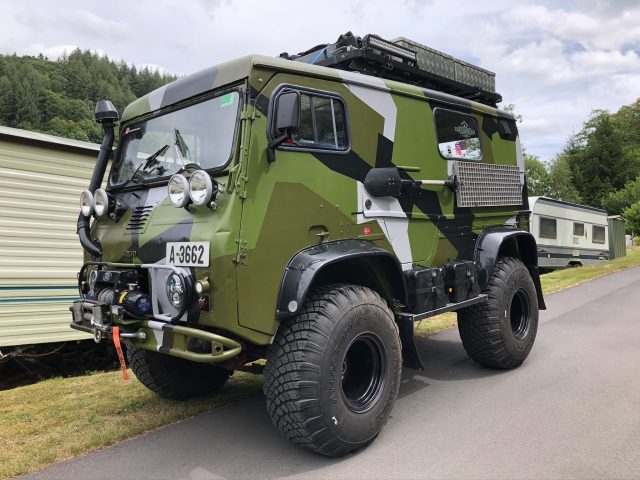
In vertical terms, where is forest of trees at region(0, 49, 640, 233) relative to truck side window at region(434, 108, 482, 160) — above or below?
above

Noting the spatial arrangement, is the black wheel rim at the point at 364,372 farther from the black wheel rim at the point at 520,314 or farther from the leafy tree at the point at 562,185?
the leafy tree at the point at 562,185

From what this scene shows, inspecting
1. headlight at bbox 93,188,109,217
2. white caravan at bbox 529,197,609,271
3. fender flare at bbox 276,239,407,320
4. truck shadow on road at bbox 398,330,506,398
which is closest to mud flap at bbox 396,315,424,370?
fender flare at bbox 276,239,407,320

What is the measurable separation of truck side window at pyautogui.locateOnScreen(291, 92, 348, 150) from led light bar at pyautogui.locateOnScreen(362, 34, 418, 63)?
925mm

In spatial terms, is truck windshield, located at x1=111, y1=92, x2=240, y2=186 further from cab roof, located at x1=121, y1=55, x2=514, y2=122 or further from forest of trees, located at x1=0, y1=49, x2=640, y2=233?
Result: forest of trees, located at x1=0, y1=49, x2=640, y2=233

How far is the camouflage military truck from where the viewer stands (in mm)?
3408

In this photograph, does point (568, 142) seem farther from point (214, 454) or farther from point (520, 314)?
point (214, 454)

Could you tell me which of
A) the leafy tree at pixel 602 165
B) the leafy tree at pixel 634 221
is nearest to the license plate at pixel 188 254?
the leafy tree at pixel 634 221

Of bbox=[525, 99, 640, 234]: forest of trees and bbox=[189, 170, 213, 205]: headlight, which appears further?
bbox=[525, 99, 640, 234]: forest of trees

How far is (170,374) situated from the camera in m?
4.68

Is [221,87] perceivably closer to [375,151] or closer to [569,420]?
[375,151]

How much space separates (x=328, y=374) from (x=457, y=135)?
303 centimetres

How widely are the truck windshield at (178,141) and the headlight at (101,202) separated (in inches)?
10.5

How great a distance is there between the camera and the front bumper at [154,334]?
3242mm

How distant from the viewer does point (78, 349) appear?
27.7 ft
